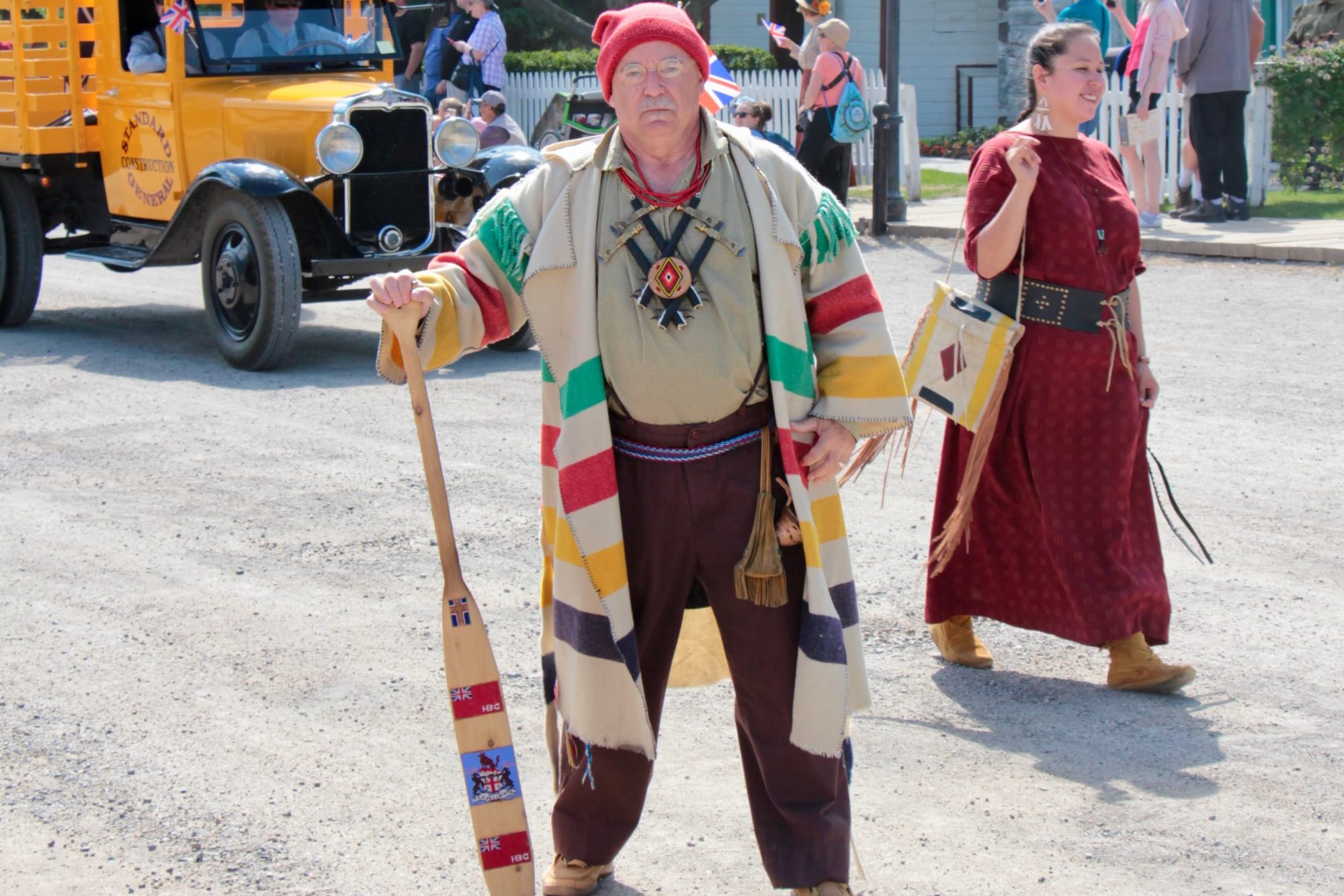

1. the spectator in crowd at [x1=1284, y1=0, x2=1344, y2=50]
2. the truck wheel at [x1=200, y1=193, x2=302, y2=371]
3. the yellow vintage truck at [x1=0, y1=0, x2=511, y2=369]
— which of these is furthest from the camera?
the spectator in crowd at [x1=1284, y1=0, x2=1344, y2=50]

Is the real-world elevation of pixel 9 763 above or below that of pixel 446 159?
below

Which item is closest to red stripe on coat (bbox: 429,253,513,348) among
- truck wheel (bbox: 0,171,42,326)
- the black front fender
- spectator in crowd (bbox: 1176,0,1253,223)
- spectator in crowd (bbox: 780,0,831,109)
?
the black front fender

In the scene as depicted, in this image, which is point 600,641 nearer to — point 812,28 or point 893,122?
point 893,122

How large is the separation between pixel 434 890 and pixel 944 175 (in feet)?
51.7

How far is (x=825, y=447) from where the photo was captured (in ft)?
9.87

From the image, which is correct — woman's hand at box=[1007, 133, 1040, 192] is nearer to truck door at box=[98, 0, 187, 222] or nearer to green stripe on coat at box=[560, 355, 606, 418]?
green stripe on coat at box=[560, 355, 606, 418]

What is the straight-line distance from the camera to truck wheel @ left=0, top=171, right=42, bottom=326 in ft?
33.6

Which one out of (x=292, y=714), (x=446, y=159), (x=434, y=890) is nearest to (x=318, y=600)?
(x=292, y=714)

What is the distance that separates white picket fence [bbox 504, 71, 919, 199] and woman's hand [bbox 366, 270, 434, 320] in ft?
40.3

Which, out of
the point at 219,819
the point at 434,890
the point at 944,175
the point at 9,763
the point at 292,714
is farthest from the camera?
the point at 944,175

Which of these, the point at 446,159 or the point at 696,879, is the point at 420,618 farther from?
the point at 446,159

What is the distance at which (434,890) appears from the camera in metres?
3.32

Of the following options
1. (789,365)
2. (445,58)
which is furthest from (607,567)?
(445,58)

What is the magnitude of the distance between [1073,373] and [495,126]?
10.3 m
